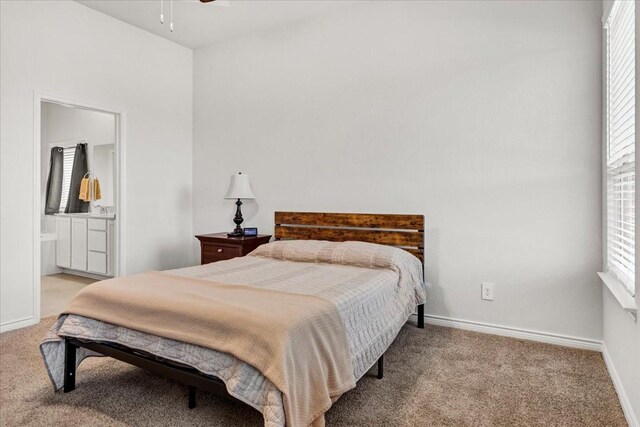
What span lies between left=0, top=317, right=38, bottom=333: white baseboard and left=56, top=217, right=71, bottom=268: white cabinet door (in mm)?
2248

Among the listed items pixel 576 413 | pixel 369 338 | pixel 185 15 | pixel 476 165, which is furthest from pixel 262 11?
pixel 576 413

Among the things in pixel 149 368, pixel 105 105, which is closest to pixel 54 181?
pixel 105 105

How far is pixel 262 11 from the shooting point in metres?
3.70

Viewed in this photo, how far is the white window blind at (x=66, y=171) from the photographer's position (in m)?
5.55

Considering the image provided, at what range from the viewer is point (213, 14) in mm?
3750

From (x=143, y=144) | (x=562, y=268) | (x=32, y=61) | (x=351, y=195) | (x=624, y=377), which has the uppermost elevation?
(x=32, y=61)

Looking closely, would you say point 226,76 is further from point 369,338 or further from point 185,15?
point 369,338

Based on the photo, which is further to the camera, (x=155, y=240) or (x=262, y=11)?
(x=155, y=240)

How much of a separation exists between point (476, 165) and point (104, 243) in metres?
4.24

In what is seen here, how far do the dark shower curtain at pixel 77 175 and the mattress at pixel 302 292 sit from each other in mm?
3534

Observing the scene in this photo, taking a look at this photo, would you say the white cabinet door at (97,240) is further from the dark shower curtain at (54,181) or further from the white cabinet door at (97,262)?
the dark shower curtain at (54,181)

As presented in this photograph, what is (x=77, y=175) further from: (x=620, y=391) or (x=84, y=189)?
(x=620, y=391)

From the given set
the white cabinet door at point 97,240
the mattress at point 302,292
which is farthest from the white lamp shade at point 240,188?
the white cabinet door at point 97,240

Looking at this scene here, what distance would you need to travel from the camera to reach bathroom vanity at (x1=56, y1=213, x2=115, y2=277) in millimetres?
4812
